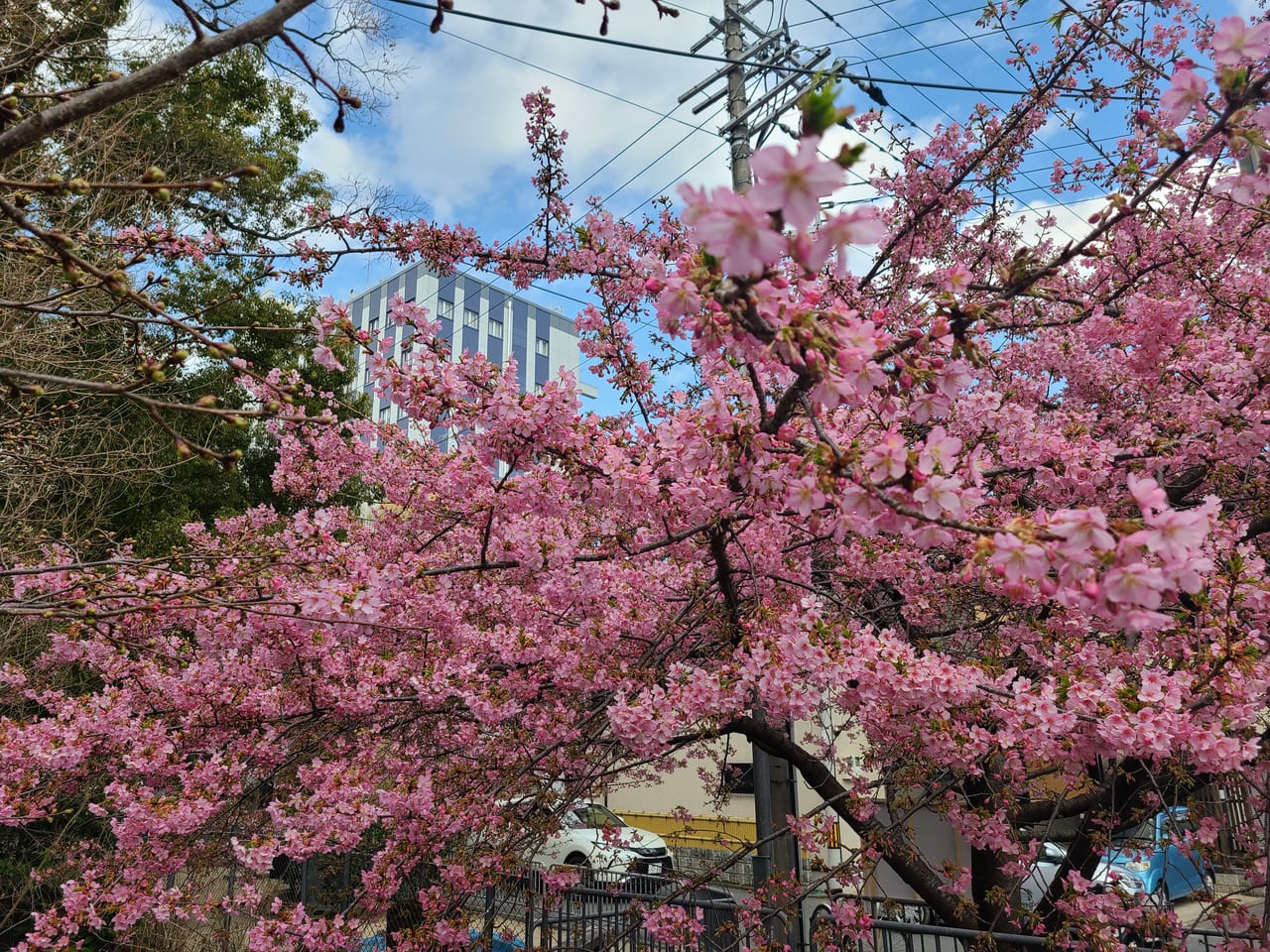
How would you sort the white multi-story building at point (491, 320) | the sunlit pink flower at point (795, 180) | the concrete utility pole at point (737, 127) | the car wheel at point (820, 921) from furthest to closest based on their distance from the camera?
the white multi-story building at point (491, 320) < the concrete utility pole at point (737, 127) < the car wheel at point (820, 921) < the sunlit pink flower at point (795, 180)

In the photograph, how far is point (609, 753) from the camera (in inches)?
146

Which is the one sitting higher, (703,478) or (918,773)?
(703,478)

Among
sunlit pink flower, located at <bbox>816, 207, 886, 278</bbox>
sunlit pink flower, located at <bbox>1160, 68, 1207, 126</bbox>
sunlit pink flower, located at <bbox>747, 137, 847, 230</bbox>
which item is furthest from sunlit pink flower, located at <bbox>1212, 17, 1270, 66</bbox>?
sunlit pink flower, located at <bbox>747, 137, 847, 230</bbox>

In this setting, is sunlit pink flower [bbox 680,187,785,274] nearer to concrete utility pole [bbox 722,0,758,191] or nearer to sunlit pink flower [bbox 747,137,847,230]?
sunlit pink flower [bbox 747,137,847,230]

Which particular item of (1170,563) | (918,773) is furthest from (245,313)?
(1170,563)

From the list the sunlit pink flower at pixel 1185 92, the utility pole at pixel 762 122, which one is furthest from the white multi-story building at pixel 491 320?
the sunlit pink flower at pixel 1185 92

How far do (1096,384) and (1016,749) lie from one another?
3.25 m

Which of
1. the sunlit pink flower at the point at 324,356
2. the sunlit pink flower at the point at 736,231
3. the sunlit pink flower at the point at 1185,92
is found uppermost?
the sunlit pink flower at the point at 324,356

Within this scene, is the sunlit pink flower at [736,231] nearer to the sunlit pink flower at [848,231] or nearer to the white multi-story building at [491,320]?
the sunlit pink flower at [848,231]

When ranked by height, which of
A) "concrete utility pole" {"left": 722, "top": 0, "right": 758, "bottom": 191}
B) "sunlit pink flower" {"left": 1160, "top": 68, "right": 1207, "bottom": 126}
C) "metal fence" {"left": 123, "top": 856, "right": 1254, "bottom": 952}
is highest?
"concrete utility pole" {"left": 722, "top": 0, "right": 758, "bottom": 191}

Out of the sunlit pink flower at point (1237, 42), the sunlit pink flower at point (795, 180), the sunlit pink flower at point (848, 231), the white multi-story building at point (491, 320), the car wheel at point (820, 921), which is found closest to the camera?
the sunlit pink flower at point (795, 180)

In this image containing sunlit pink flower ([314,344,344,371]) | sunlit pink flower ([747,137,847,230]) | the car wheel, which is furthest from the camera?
the car wheel

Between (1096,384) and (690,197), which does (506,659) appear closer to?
(690,197)

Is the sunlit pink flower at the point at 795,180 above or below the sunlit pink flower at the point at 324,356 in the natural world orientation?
below
